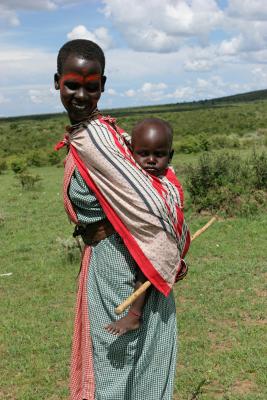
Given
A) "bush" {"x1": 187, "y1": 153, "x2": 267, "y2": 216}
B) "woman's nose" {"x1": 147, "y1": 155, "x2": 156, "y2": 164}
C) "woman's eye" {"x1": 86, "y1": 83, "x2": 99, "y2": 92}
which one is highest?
"woman's eye" {"x1": 86, "y1": 83, "x2": 99, "y2": 92}

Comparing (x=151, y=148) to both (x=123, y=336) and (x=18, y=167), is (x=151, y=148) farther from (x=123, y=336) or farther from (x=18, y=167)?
(x=18, y=167)

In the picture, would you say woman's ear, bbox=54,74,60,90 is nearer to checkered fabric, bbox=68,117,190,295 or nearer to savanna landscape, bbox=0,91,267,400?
checkered fabric, bbox=68,117,190,295

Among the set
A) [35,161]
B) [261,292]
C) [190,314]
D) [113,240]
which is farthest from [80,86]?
[35,161]

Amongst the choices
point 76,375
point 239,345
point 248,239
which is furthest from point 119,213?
point 248,239

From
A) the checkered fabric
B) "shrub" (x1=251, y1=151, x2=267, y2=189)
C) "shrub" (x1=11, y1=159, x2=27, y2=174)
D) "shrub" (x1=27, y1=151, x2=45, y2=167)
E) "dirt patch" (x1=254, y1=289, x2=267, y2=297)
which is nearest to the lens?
the checkered fabric

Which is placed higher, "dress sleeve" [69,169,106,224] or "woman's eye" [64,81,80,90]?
"woman's eye" [64,81,80,90]

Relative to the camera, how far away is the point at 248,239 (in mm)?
7730

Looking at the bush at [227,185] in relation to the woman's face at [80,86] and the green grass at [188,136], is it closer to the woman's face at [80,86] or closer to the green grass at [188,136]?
the woman's face at [80,86]

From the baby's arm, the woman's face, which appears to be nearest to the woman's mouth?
the woman's face

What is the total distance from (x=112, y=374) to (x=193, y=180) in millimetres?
7750

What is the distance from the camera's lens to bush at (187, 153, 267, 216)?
29.8ft

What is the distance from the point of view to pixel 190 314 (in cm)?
508

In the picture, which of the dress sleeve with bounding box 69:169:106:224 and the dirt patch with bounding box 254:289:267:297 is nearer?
the dress sleeve with bounding box 69:169:106:224

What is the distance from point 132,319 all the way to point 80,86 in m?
0.83
